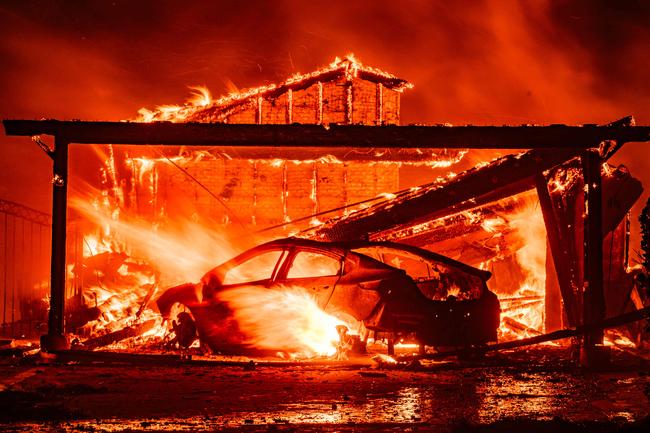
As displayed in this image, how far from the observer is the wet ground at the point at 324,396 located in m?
5.22

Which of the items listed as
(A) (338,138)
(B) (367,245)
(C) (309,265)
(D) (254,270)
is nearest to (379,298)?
(B) (367,245)

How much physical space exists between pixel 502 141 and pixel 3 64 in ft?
53.0

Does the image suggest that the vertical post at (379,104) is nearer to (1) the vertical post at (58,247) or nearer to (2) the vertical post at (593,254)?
(2) the vertical post at (593,254)

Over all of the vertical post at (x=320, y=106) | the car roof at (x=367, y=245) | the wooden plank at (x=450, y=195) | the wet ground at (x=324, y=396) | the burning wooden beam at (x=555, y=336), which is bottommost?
the wet ground at (x=324, y=396)

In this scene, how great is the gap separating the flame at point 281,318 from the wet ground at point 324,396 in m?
0.34

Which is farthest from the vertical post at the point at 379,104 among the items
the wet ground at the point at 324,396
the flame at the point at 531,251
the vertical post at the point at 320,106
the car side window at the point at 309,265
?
the wet ground at the point at 324,396

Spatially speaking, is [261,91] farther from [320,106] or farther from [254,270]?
[254,270]

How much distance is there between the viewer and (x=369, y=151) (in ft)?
60.9

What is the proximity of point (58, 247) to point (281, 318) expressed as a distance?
11.3 ft

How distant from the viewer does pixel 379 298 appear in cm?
823

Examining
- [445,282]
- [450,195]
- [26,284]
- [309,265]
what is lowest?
[26,284]

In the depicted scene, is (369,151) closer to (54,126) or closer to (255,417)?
(54,126)

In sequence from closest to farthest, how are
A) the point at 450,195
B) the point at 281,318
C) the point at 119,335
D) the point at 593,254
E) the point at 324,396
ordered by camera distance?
the point at 324,396 → the point at 281,318 → the point at 593,254 → the point at 119,335 → the point at 450,195

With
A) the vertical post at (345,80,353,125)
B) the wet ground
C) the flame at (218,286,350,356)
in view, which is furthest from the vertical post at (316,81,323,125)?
the wet ground
